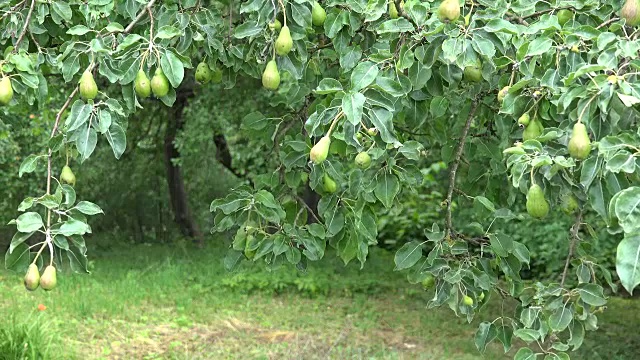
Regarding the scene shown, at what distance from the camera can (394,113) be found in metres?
1.79

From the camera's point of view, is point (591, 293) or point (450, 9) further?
point (591, 293)

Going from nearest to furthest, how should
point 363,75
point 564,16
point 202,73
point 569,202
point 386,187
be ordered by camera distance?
1. point 569,202
2. point 363,75
3. point 564,16
4. point 386,187
5. point 202,73

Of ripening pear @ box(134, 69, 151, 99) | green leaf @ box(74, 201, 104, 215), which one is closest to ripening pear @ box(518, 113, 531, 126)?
ripening pear @ box(134, 69, 151, 99)

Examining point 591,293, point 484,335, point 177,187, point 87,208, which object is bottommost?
point 177,187

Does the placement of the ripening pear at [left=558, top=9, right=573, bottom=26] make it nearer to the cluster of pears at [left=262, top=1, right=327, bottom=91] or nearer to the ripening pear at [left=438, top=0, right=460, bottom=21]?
the ripening pear at [left=438, top=0, right=460, bottom=21]

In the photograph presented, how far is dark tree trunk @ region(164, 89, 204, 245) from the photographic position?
7.91m

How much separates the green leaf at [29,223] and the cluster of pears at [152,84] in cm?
35

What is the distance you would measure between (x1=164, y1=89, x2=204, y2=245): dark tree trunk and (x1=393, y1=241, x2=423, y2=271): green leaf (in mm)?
5985

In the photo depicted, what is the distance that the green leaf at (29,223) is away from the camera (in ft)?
4.87

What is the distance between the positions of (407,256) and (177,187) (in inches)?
282

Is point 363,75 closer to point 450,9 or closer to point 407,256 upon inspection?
point 450,9

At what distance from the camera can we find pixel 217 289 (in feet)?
21.7

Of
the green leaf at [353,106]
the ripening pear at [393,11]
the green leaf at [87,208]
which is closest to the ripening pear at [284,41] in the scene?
the ripening pear at [393,11]

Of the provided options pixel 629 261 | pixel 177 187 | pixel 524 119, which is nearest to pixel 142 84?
pixel 524 119
